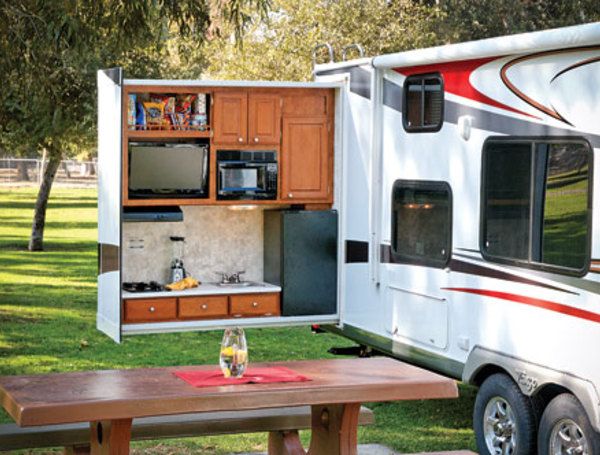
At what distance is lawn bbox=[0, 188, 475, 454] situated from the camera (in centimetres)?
894

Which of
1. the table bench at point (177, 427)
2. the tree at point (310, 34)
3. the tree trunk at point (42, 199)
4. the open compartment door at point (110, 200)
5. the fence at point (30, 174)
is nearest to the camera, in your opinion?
the table bench at point (177, 427)

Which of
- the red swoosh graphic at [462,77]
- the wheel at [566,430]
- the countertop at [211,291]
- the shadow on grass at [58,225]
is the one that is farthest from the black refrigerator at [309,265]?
the shadow on grass at [58,225]

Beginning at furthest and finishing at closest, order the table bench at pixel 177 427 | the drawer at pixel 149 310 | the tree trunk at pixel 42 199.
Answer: the tree trunk at pixel 42 199, the drawer at pixel 149 310, the table bench at pixel 177 427

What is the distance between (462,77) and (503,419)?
224cm

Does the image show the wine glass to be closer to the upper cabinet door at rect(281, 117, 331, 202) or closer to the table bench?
the table bench

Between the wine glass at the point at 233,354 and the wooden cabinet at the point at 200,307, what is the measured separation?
12.0 ft

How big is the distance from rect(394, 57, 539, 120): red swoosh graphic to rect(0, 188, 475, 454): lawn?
7.90 ft

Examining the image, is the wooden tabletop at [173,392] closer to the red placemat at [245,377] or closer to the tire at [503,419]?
the red placemat at [245,377]

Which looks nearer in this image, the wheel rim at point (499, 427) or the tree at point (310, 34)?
the wheel rim at point (499, 427)

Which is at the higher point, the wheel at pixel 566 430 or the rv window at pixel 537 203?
the rv window at pixel 537 203

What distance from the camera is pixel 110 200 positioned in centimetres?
953

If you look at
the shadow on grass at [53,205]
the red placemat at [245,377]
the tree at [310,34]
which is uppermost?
the tree at [310,34]

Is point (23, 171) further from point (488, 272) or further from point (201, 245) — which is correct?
point (488, 272)

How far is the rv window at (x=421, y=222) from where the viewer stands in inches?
336
